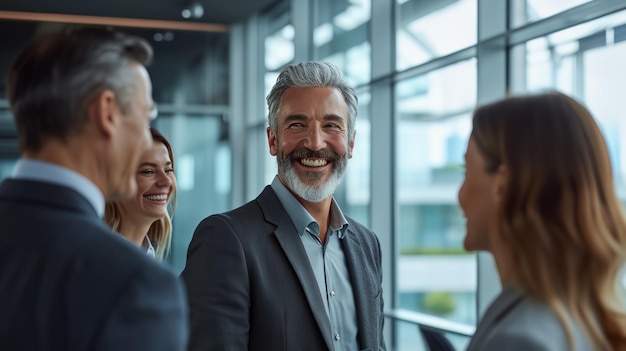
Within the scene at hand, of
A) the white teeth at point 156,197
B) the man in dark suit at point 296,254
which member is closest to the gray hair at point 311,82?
the man in dark suit at point 296,254

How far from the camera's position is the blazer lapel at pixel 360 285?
230 centimetres

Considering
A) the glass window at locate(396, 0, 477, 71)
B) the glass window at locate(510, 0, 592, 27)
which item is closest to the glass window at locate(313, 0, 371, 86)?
the glass window at locate(396, 0, 477, 71)

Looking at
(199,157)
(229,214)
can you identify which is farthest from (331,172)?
(199,157)

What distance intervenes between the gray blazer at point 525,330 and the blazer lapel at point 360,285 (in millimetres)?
936

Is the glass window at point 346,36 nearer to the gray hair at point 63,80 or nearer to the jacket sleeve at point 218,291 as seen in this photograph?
the jacket sleeve at point 218,291

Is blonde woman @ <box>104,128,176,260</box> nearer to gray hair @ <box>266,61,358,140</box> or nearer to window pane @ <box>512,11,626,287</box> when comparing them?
gray hair @ <box>266,61,358,140</box>

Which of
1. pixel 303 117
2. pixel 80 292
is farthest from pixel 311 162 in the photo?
pixel 80 292

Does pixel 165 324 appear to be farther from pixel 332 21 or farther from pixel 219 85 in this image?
pixel 219 85

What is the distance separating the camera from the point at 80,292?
1.12 metres

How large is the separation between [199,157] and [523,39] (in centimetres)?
641

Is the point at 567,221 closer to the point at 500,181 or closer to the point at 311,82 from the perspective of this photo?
the point at 500,181

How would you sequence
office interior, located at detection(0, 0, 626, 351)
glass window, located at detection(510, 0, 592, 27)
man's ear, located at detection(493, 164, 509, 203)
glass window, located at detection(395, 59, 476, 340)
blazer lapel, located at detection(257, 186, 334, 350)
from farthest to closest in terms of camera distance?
glass window, located at detection(395, 59, 476, 340) → office interior, located at detection(0, 0, 626, 351) → glass window, located at detection(510, 0, 592, 27) → blazer lapel, located at detection(257, 186, 334, 350) → man's ear, located at detection(493, 164, 509, 203)

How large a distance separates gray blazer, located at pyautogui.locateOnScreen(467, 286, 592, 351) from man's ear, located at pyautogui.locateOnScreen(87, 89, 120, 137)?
0.69 meters

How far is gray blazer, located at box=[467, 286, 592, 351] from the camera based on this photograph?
1252 millimetres
